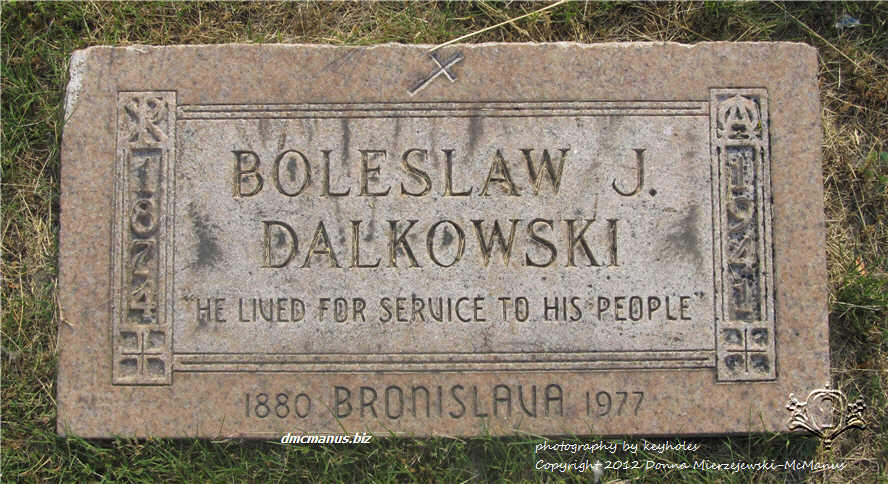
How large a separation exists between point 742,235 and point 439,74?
151 centimetres

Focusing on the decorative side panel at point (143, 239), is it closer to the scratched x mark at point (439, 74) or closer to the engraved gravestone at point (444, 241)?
the engraved gravestone at point (444, 241)

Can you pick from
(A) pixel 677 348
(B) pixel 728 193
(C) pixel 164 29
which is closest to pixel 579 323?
(A) pixel 677 348

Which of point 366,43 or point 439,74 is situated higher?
point 366,43

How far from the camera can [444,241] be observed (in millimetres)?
3008

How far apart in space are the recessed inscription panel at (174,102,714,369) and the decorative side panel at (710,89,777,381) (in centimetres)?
7

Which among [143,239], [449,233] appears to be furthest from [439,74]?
[143,239]

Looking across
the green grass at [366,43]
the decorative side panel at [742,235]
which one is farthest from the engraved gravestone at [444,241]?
the green grass at [366,43]

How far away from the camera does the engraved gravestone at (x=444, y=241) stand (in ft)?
9.77

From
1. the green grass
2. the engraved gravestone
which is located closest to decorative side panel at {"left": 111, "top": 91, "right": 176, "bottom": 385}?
the engraved gravestone

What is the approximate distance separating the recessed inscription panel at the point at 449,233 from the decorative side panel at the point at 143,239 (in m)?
0.08

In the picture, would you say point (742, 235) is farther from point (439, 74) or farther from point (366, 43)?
point (366, 43)

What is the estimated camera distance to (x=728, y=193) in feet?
9.91

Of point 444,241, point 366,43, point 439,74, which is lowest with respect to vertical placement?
point 444,241

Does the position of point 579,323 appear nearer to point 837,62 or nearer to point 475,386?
point 475,386
